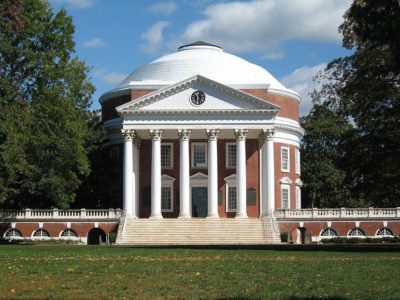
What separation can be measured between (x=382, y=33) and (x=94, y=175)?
43841mm

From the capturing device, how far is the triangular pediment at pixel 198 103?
60.8 metres

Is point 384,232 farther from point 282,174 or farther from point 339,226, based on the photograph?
point 282,174

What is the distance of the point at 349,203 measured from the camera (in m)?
77.7

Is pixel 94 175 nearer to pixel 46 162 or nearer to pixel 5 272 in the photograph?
pixel 46 162

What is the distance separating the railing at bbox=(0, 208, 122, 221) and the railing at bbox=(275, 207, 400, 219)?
1394 cm

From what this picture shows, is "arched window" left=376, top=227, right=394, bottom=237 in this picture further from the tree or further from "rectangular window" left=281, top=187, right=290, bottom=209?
the tree

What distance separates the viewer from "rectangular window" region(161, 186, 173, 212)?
65.9 meters

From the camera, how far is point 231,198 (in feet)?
217

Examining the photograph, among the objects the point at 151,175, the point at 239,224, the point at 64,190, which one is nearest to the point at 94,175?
the point at 151,175

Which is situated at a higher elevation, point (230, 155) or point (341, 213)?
point (230, 155)

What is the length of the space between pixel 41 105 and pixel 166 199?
19906 mm

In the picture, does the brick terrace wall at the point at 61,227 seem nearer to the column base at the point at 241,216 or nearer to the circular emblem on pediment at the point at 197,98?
the column base at the point at 241,216

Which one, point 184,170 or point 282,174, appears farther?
point 282,174

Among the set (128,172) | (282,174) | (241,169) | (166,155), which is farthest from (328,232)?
(128,172)
